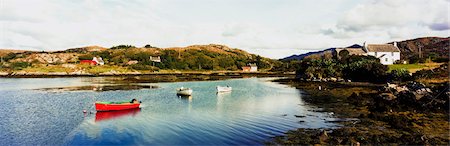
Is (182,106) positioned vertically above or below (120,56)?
below

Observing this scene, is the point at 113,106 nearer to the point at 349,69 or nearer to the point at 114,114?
the point at 114,114

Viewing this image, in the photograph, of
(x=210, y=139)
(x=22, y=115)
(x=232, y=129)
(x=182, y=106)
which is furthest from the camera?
(x=182, y=106)

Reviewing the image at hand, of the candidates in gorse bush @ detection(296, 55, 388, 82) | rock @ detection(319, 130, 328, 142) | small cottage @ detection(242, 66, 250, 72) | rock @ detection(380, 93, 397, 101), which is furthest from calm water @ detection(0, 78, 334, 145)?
small cottage @ detection(242, 66, 250, 72)

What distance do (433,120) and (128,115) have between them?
32.0 meters

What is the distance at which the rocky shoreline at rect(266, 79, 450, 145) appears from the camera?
23.9 m

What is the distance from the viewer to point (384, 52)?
11156 centimetres

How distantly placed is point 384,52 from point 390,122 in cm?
9107

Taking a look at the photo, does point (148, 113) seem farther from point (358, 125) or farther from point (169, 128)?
point (358, 125)

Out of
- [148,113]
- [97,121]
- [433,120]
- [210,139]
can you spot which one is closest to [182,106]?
[148,113]

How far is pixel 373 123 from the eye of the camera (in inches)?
1196

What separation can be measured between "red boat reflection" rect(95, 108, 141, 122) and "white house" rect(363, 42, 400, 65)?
310 ft

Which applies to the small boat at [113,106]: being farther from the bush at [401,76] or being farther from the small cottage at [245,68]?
the small cottage at [245,68]

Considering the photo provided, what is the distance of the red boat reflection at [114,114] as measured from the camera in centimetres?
3616

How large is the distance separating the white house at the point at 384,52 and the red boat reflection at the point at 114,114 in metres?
94.5
